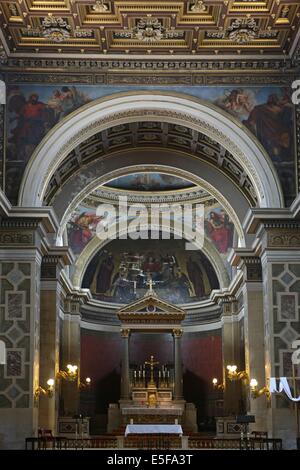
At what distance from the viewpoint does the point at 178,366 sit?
38438mm

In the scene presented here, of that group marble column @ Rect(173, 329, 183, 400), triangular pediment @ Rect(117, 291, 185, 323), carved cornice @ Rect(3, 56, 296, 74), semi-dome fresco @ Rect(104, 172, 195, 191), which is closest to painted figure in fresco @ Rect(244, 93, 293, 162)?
carved cornice @ Rect(3, 56, 296, 74)

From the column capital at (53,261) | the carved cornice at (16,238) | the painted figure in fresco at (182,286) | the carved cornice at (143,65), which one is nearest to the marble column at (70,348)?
the painted figure in fresco at (182,286)

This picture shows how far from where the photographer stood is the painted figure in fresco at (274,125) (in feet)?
83.0

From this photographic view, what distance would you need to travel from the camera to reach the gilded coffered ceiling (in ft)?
73.8

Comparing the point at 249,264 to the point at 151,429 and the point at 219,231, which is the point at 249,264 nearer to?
the point at 151,429

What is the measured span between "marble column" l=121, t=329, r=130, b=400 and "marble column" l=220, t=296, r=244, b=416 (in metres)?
4.30

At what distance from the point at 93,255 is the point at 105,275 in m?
3.17

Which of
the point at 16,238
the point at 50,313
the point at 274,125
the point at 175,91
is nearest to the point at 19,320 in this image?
the point at 16,238

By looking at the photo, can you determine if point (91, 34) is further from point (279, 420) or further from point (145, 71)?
point (279, 420)

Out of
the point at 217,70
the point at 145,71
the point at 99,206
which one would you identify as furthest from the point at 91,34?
the point at 99,206

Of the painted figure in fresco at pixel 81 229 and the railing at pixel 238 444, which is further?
the painted figure in fresco at pixel 81 229

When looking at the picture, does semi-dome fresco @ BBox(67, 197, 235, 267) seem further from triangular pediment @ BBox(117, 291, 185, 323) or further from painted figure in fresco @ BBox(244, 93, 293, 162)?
painted figure in fresco @ BBox(244, 93, 293, 162)

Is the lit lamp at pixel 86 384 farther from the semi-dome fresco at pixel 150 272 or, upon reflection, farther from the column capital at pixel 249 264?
the column capital at pixel 249 264

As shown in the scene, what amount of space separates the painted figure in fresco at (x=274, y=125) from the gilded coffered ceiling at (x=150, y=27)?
4.85 ft
